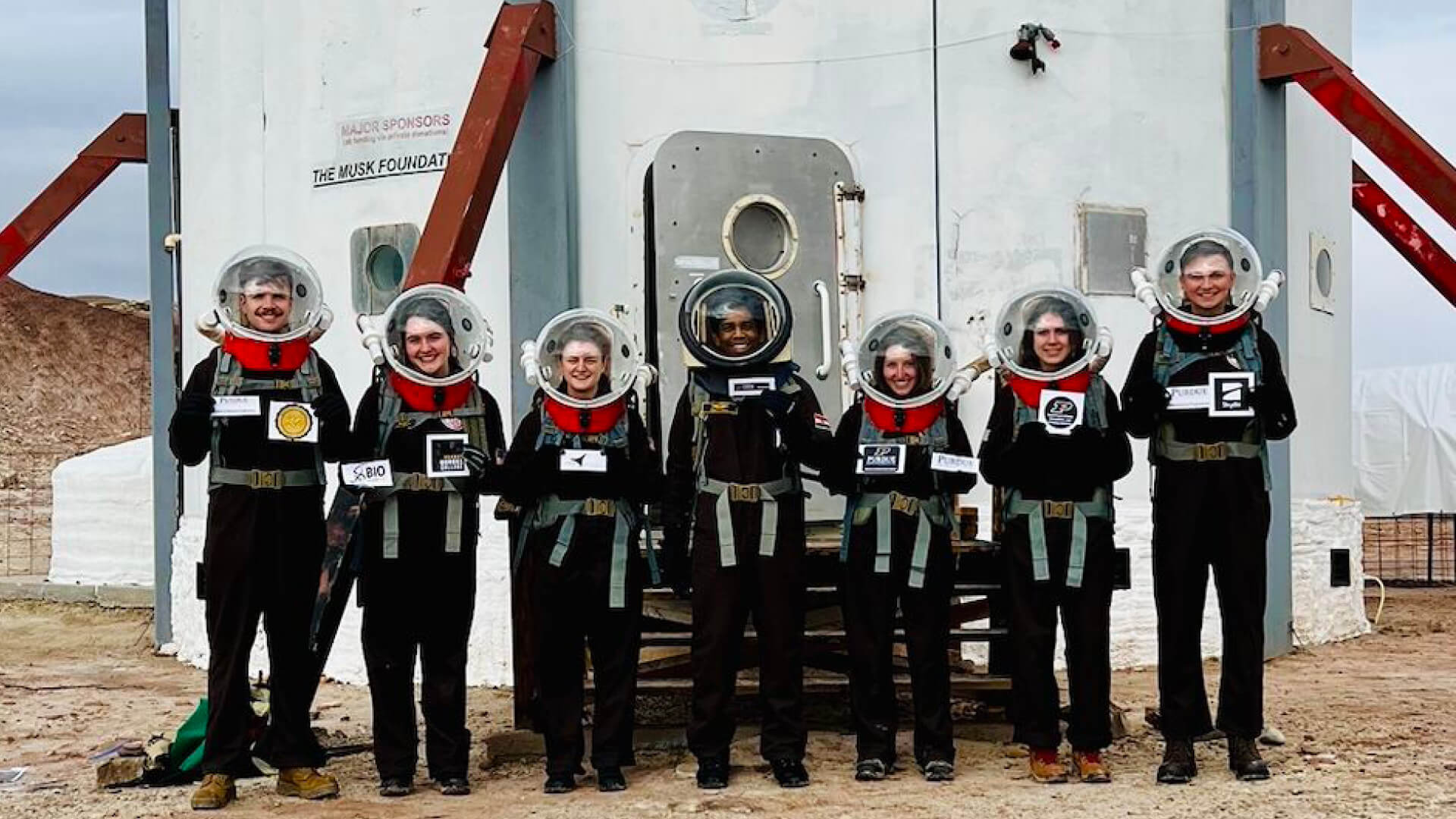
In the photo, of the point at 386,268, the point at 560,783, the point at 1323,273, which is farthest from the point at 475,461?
the point at 1323,273

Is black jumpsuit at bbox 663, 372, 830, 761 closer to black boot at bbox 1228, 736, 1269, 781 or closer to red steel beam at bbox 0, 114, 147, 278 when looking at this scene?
black boot at bbox 1228, 736, 1269, 781

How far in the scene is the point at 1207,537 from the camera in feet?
20.4

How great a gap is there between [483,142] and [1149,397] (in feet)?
11.8

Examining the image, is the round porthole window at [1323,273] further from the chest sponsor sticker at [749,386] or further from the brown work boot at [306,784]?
the brown work boot at [306,784]

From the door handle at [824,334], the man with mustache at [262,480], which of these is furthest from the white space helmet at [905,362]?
the door handle at [824,334]

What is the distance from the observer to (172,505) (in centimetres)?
1122

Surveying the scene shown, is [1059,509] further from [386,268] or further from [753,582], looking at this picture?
[386,268]

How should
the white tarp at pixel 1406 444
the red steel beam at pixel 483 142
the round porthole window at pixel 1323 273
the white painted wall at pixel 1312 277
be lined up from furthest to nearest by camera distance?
1. the white tarp at pixel 1406 444
2. the round porthole window at pixel 1323 273
3. the white painted wall at pixel 1312 277
4. the red steel beam at pixel 483 142

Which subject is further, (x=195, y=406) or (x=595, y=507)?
(x=595, y=507)

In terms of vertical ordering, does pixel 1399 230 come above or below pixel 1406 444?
above

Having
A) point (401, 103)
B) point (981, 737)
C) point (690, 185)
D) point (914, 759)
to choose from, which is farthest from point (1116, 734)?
point (401, 103)

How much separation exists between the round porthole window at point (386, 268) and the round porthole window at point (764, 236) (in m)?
1.87

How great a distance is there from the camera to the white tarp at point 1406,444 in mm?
18734

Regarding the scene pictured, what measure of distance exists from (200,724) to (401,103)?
13.0 feet
